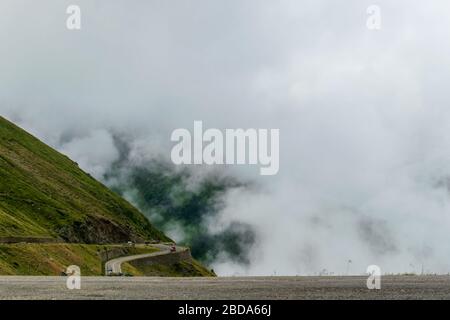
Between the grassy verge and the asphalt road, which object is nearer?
the asphalt road

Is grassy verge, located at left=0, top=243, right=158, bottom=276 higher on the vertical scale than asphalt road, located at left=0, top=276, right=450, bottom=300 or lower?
higher

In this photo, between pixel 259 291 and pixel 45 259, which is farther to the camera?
pixel 45 259

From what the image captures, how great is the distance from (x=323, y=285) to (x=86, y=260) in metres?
133

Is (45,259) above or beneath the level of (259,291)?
above

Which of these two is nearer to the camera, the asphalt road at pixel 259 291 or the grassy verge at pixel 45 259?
the asphalt road at pixel 259 291

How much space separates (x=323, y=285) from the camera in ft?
126

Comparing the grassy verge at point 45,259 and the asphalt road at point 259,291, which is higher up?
the grassy verge at point 45,259
